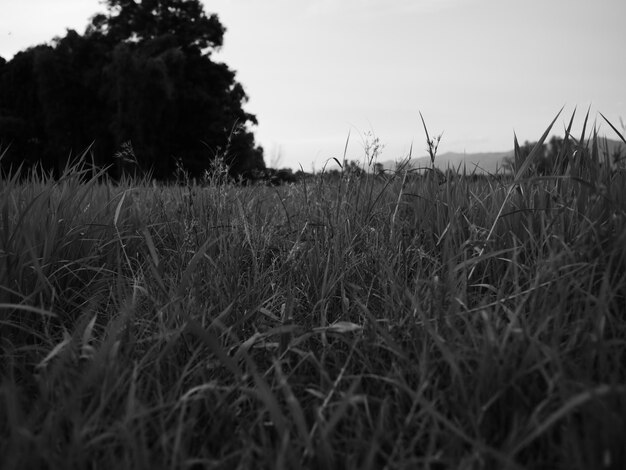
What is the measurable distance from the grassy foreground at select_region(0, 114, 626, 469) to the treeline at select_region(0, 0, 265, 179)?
16440 millimetres

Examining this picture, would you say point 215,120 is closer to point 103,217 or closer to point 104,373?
point 103,217

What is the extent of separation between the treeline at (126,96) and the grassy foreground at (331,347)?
16440 millimetres

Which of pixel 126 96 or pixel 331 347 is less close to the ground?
pixel 126 96

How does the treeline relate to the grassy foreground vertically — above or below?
above

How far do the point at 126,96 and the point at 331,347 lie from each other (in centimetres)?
1949

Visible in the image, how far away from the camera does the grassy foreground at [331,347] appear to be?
92 cm

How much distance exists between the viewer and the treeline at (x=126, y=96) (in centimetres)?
1847

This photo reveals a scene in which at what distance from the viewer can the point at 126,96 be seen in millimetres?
18547

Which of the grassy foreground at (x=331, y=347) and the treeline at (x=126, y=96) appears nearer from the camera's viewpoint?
the grassy foreground at (x=331, y=347)

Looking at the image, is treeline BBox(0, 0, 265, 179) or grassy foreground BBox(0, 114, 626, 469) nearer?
grassy foreground BBox(0, 114, 626, 469)

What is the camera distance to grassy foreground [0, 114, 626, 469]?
Answer: 92cm

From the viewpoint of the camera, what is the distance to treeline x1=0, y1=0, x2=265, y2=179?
18.5 metres

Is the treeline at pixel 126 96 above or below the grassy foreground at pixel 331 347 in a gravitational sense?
above

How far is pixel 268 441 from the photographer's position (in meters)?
1.01
